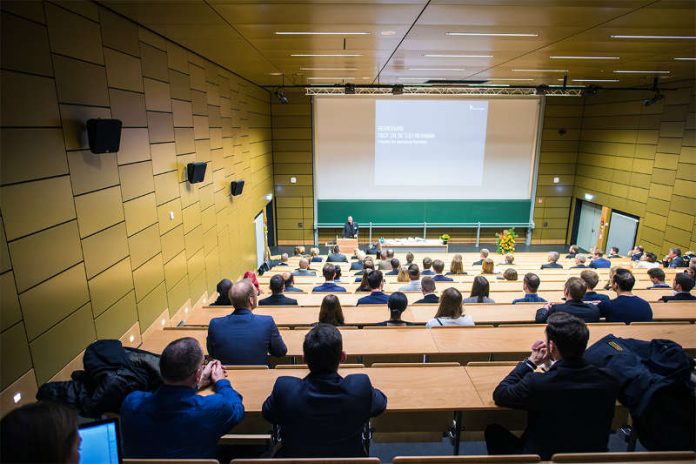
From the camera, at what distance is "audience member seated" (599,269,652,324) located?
3.69 meters

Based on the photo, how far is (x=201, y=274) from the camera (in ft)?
20.6

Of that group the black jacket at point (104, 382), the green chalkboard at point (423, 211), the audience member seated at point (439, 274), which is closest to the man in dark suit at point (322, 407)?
the black jacket at point (104, 382)

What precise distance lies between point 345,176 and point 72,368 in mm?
10288

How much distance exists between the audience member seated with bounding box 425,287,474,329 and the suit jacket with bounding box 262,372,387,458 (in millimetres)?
1727

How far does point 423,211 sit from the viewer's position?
1288cm

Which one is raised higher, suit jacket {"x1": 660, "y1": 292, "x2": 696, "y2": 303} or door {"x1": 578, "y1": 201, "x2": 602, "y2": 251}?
suit jacket {"x1": 660, "y1": 292, "x2": 696, "y2": 303}

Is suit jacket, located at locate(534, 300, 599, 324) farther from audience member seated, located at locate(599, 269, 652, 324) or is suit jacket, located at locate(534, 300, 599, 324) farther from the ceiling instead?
the ceiling

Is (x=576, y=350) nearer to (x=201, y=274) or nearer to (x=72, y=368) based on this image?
(x=72, y=368)

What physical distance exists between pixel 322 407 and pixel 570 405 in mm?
1264

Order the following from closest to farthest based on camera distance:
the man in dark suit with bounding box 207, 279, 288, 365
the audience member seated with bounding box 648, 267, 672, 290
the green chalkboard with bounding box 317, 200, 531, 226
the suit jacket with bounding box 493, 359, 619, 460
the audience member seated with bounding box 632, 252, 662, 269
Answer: the suit jacket with bounding box 493, 359, 619, 460 < the man in dark suit with bounding box 207, 279, 288, 365 < the audience member seated with bounding box 648, 267, 672, 290 < the audience member seated with bounding box 632, 252, 662, 269 < the green chalkboard with bounding box 317, 200, 531, 226

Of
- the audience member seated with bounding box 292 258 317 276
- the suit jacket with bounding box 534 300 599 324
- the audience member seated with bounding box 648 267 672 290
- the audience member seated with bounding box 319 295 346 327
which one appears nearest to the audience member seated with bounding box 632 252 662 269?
the audience member seated with bounding box 648 267 672 290

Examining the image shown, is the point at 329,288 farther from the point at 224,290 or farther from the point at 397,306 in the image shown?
the point at 397,306

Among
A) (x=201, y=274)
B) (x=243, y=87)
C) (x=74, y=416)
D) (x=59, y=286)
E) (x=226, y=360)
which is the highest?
(x=243, y=87)

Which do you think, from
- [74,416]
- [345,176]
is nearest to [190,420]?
[74,416]
